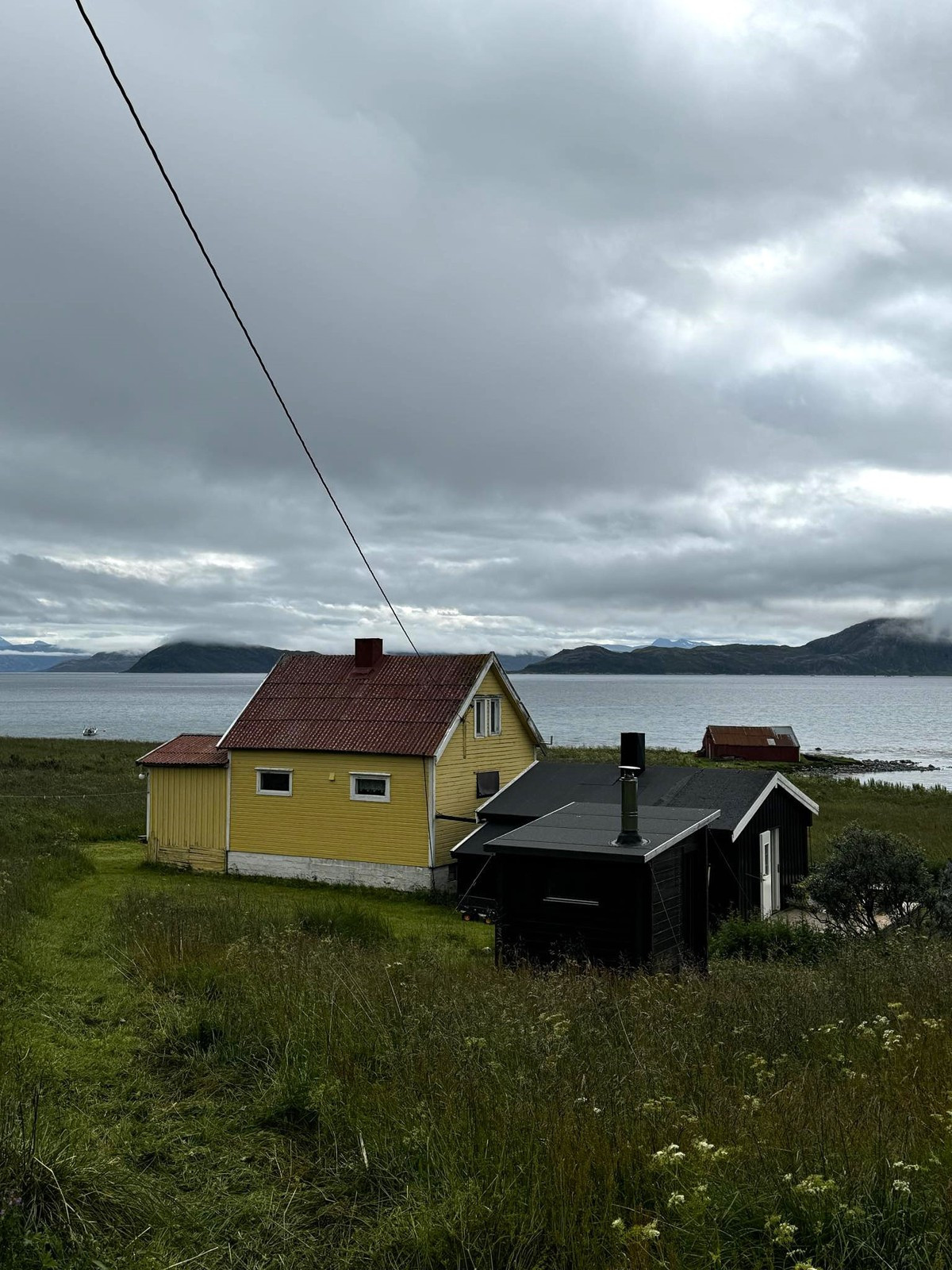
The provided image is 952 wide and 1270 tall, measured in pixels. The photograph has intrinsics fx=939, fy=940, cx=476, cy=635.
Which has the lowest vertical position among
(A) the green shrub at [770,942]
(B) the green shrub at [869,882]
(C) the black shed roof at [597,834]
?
(A) the green shrub at [770,942]

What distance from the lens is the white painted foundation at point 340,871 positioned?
23.7m

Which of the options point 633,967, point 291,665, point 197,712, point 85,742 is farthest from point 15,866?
point 197,712

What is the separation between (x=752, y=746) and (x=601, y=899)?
2679 inches

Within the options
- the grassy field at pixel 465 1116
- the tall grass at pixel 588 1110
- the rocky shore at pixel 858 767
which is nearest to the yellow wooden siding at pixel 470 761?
the grassy field at pixel 465 1116

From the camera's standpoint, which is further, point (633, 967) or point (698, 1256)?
point (633, 967)

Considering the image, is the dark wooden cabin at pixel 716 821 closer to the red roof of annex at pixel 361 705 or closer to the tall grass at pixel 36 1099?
the red roof of annex at pixel 361 705

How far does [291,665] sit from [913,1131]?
2478cm

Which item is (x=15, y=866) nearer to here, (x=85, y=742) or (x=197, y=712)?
(x=85, y=742)

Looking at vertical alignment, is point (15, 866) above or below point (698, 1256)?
below

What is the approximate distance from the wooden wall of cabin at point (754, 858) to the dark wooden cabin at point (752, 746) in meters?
52.6

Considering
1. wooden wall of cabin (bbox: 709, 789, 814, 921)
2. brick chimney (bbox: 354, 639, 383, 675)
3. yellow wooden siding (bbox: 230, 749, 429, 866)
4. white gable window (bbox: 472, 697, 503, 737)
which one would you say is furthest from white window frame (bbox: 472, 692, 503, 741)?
wooden wall of cabin (bbox: 709, 789, 814, 921)

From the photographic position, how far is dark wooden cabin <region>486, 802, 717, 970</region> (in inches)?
495

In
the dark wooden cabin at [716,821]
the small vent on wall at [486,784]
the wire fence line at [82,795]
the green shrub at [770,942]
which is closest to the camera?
the green shrub at [770,942]

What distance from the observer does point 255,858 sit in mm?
25719
